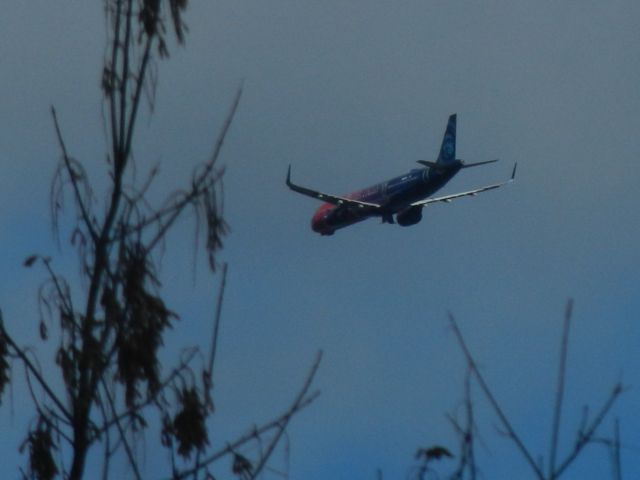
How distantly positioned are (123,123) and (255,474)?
73.9 inches

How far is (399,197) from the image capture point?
63062mm

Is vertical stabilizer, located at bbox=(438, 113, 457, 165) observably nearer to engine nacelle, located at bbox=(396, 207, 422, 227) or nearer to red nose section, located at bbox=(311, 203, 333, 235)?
engine nacelle, located at bbox=(396, 207, 422, 227)

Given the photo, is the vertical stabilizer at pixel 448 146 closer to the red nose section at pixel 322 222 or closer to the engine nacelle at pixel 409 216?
the engine nacelle at pixel 409 216

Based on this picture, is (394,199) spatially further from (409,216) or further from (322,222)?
(322,222)

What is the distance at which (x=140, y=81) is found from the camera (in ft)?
→ 29.1

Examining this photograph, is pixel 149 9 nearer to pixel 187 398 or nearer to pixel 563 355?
pixel 187 398

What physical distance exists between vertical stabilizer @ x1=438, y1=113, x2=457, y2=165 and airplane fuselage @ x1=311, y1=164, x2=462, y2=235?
1257 millimetres

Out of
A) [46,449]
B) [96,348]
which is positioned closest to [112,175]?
[96,348]

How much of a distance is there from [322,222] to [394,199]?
555cm

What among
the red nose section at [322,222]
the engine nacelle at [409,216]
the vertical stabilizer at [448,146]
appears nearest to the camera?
the engine nacelle at [409,216]

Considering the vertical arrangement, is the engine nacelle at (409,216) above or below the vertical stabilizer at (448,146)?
below

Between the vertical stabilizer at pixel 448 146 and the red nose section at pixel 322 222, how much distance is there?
201 inches

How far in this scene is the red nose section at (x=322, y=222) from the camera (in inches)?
2672

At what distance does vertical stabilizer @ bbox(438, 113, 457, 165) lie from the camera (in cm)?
6488
